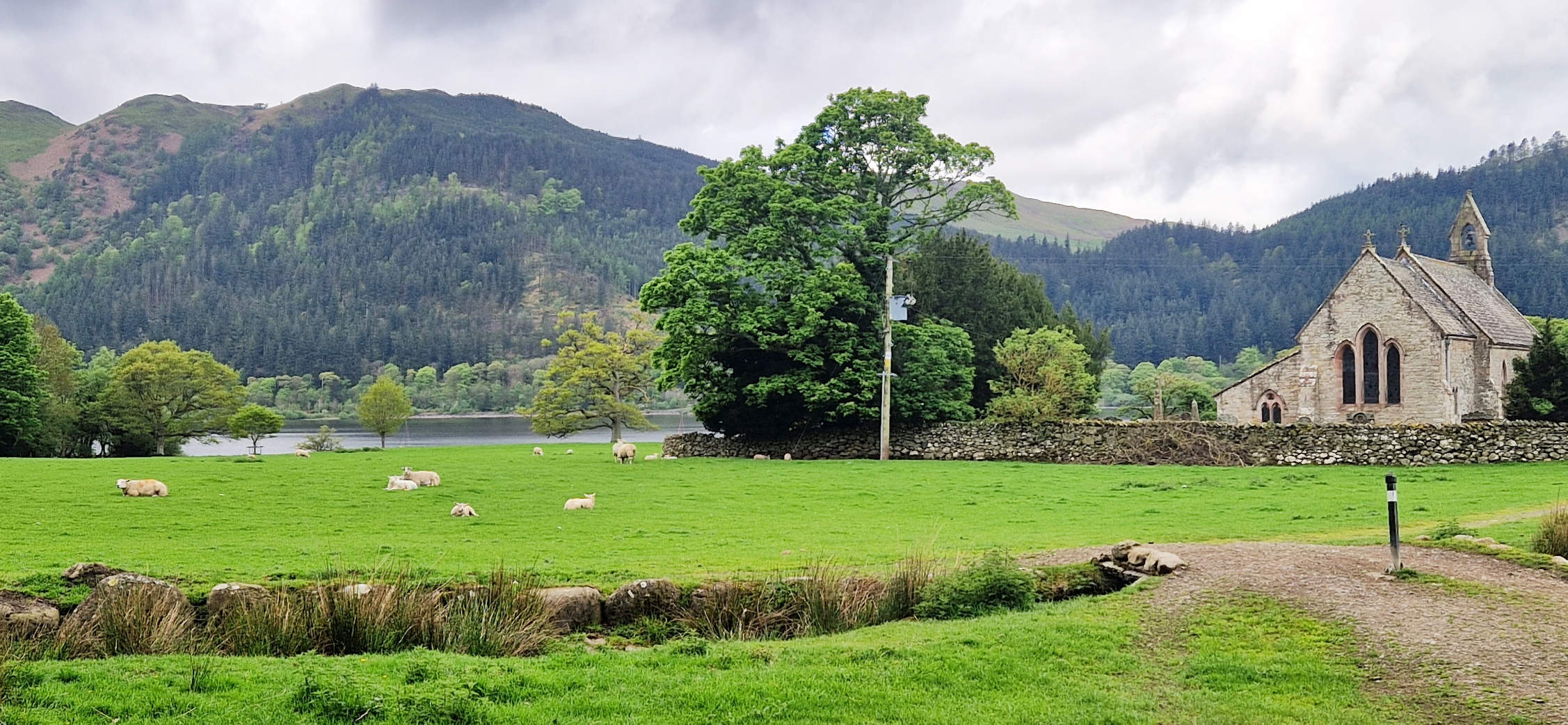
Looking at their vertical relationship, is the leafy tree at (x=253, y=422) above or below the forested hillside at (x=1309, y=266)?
below

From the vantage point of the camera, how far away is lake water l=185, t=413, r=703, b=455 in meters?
79.1

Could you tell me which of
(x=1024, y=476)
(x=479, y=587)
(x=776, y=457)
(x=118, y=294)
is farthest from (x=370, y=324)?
(x=479, y=587)

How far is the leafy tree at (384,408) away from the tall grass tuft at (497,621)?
178 feet

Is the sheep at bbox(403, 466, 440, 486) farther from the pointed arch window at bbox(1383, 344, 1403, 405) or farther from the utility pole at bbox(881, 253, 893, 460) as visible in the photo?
the pointed arch window at bbox(1383, 344, 1403, 405)

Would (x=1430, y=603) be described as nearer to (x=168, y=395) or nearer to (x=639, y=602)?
(x=639, y=602)

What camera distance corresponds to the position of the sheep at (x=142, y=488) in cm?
2017

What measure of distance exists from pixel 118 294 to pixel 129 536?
664 feet

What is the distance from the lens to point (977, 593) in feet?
38.2

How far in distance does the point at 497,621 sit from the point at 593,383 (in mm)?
49628

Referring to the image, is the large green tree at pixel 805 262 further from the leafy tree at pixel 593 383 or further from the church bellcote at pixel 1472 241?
the church bellcote at pixel 1472 241

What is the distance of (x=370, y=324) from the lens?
173m

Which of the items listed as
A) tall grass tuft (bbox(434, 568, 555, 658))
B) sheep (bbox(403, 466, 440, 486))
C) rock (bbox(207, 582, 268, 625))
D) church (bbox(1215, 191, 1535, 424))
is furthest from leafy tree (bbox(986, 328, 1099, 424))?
rock (bbox(207, 582, 268, 625))

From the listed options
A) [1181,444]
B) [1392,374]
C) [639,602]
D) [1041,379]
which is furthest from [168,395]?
[1392,374]

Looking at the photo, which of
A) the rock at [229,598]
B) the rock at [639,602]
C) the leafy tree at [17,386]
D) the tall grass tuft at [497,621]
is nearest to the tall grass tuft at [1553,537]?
the rock at [639,602]
